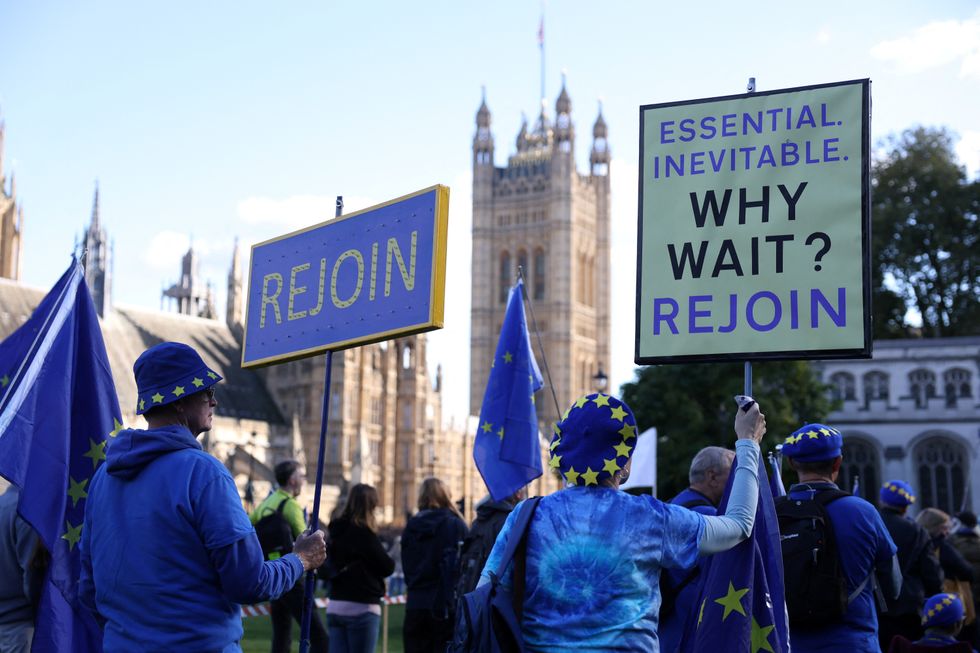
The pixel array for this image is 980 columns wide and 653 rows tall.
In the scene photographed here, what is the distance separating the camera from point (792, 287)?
4715 mm

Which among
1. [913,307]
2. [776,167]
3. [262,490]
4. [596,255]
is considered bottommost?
[262,490]

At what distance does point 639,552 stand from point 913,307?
49.2m

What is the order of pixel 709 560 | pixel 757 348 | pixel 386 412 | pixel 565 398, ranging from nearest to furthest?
pixel 709 560 → pixel 757 348 → pixel 386 412 → pixel 565 398

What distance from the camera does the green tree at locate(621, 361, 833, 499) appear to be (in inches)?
1375

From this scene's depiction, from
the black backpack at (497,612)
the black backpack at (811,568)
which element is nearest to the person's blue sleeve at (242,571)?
the black backpack at (497,612)

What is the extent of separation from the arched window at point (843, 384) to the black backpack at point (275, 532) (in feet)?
131

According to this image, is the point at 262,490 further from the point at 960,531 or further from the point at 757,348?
the point at 757,348

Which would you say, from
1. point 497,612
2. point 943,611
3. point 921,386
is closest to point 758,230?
point 497,612

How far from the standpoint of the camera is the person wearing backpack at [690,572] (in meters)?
4.11

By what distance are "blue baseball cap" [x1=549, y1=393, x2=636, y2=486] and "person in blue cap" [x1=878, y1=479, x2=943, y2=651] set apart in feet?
15.5

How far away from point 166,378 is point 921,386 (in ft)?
147

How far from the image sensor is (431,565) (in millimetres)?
8742

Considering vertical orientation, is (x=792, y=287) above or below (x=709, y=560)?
above

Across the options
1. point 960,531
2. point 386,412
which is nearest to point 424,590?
point 960,531
